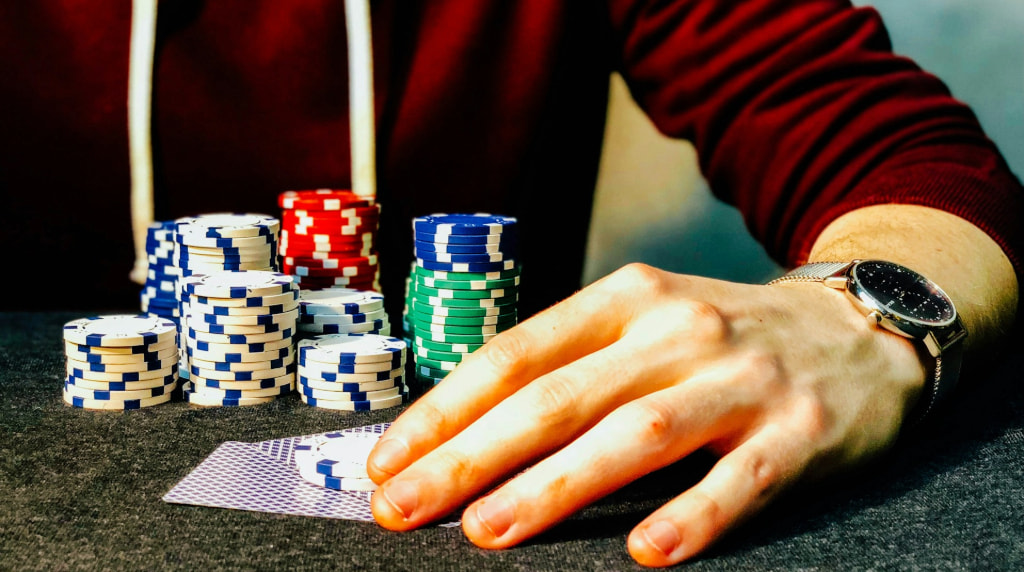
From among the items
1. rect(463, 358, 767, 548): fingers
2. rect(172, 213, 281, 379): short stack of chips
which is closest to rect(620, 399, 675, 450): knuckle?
rect(463, 358, 767, 548): fingers

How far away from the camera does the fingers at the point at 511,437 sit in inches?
38.9

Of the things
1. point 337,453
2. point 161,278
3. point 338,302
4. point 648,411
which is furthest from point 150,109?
point 648,411

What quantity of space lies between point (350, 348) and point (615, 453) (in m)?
0.68

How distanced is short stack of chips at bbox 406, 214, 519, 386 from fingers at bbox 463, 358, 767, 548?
2.28 feet

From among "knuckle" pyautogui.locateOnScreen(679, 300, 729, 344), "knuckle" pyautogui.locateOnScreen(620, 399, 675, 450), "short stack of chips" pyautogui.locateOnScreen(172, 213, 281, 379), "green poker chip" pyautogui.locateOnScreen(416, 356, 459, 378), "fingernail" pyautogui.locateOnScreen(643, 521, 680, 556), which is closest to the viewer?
"fingernail" pyautogui.locateOnScreen(643, 521, 680, 556)

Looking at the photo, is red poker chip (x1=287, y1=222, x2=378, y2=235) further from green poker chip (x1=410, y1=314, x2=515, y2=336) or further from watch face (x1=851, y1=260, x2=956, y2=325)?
watch face (x1=851, y1=260, x2=956, y2=325)

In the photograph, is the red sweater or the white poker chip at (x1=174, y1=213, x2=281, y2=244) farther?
the red sweater

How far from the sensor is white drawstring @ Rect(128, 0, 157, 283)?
2.18 m

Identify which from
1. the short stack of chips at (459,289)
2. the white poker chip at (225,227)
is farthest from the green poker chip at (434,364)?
the white poker chip at (225,227)

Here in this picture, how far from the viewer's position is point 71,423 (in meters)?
1.36

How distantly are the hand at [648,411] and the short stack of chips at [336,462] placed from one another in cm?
4

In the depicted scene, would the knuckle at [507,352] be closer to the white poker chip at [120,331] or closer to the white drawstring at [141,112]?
the white poker chip at [120,331]

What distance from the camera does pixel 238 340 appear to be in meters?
1.53

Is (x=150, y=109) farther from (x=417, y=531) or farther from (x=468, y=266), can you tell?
(x=417, y=531)
